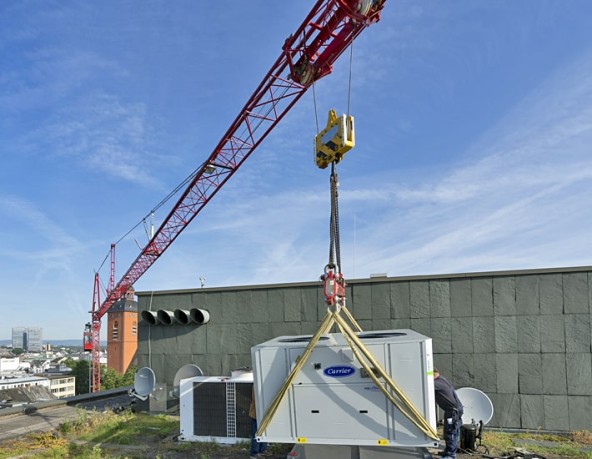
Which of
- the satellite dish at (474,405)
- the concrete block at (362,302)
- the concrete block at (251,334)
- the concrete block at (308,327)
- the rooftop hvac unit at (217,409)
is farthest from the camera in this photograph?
the concrete block at (251,334)

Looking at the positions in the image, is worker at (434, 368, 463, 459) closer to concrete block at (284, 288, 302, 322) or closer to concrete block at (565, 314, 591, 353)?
concrete block at (565, 314, 591, 353)

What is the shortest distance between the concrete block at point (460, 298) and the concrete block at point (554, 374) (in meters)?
2.23

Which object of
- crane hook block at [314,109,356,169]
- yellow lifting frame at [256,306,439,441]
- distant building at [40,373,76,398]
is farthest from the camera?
distant building at [40,373,76,398]

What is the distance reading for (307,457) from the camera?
7441mm

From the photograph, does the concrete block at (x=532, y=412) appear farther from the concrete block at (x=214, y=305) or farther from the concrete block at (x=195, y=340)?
the concrete block at (x=195, y=340)

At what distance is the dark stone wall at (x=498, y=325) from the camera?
11.7m

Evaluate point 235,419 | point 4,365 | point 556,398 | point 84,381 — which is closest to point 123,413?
point 235,419

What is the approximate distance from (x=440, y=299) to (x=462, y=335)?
114 cm

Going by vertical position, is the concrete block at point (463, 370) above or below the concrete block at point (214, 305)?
below

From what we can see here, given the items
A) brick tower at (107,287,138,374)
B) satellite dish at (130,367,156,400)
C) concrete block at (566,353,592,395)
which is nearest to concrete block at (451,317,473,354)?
concrete block at (566,353,592,395)

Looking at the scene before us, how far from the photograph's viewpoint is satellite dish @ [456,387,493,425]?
10977 mm

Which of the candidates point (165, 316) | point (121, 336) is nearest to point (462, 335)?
point (165, 316)

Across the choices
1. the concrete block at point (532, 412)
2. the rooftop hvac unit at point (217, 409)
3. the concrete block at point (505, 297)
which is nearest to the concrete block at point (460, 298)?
the concrete block at point (505, 297)

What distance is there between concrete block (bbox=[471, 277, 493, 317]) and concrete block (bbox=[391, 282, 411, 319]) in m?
1.80
